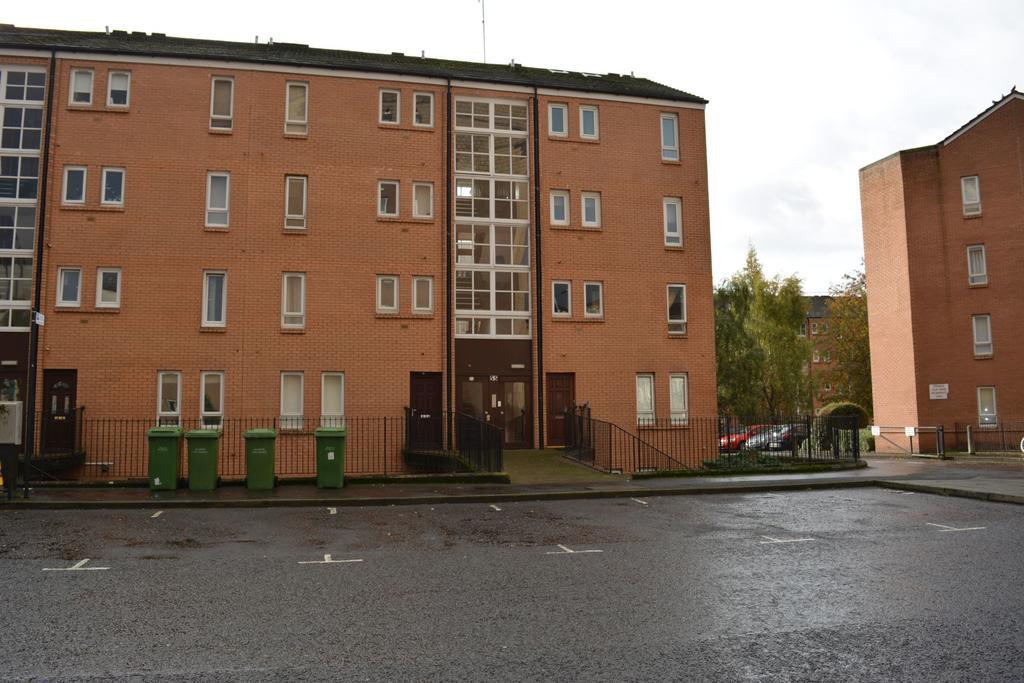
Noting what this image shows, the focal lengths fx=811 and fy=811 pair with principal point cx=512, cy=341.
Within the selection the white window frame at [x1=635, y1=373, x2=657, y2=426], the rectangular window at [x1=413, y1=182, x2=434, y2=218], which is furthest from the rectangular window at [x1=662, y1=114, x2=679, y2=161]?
the rectangular window at [x1=413, y1=182, x2=434, y2=218]

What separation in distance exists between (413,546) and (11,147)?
19996 mm

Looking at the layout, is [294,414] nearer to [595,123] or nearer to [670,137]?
A: [595,123]

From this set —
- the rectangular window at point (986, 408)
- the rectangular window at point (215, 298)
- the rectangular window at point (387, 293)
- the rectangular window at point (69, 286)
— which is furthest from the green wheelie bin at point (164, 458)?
the rectangular window at point (986, 408)

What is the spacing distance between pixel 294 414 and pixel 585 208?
35.5 feet

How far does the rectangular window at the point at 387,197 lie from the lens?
24188 millimetres

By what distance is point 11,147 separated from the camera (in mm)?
22844

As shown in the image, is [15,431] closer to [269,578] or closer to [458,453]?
[458,453]

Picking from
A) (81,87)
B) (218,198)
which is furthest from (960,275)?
(81,87)

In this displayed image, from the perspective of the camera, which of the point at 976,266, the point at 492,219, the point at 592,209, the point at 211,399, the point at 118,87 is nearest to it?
the point at 211,399

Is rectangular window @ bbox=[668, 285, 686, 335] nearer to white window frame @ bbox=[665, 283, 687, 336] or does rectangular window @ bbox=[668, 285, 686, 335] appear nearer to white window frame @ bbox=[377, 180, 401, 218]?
white window frame @ bbox=[665, 283, 687, 336]

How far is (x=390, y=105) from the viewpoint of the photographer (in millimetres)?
24812

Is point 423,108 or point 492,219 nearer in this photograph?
point 423,108

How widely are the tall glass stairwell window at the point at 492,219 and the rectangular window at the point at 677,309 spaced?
466 cm

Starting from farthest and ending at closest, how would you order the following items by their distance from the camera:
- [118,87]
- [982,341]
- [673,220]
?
1. [982,341]
2. [673,220]
3. [118,87]
